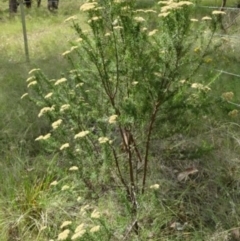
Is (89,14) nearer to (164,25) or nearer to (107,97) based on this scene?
(164,25)

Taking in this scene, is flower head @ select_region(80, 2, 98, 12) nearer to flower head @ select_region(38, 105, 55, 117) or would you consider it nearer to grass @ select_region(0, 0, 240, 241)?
flower head @ select_region(38, 105, 55, 117)

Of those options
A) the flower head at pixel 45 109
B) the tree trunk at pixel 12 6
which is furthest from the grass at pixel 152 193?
the tree trunk at pixel 12 6

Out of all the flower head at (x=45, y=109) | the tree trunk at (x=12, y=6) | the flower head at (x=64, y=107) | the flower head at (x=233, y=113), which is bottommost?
the tree trunk at (x=12, y=6)

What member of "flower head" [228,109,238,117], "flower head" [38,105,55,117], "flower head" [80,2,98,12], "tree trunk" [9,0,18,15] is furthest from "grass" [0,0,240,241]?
"tree trunk" [9,0,18,15]

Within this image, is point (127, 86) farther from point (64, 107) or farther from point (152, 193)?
point (152, 193)

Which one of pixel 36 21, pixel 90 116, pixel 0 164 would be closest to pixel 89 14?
pixel 90 116

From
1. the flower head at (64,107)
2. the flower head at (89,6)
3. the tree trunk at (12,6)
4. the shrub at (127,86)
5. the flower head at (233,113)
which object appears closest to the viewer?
the flower head at (89,6)

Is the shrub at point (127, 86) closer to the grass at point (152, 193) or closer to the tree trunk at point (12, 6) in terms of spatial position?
the grass at point (152, 193)

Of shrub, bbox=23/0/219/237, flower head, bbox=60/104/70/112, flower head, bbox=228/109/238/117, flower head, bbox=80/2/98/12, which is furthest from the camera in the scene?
flower head, bbox=228/109/238/117

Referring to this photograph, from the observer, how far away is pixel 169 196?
341cm

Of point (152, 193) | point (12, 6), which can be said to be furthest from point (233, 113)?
point (12, 6)

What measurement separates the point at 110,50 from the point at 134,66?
151 millimetres

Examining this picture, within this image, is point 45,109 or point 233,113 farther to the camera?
point 233,113

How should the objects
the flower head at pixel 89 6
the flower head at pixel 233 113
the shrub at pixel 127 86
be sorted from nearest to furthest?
the flower head at pixel 89 6
the shrub at pixel 127 86
the flower head at pixel 233 113
